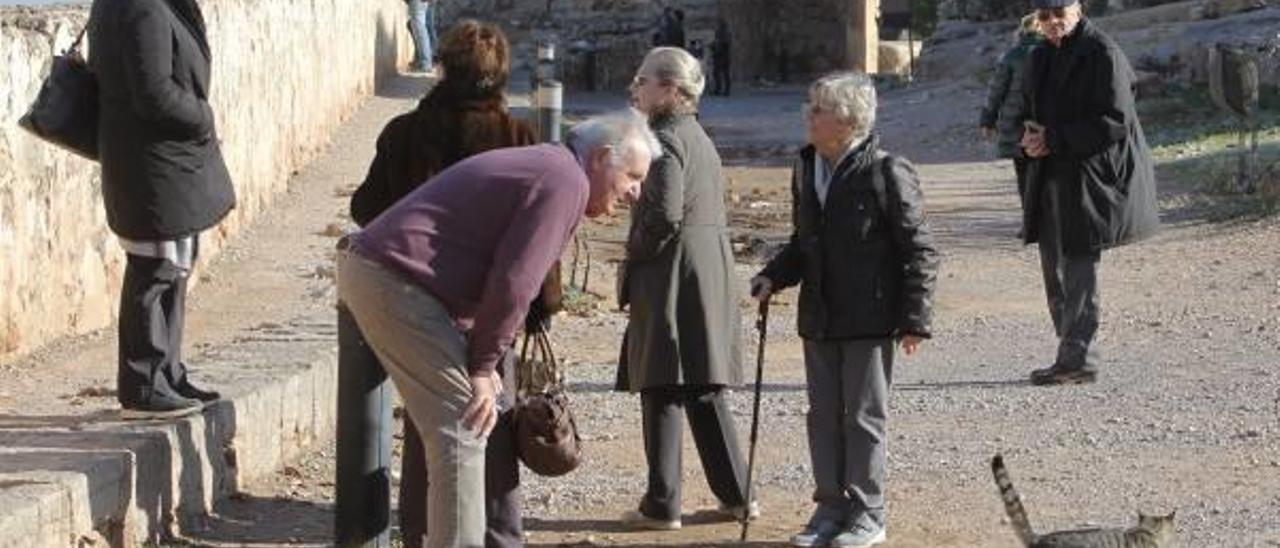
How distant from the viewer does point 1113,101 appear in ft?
34.9

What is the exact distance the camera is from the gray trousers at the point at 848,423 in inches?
309

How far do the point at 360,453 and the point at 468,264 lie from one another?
1.56m

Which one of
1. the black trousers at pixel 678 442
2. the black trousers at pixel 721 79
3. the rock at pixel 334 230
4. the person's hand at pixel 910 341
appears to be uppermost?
the person's hand at pixel 910 341

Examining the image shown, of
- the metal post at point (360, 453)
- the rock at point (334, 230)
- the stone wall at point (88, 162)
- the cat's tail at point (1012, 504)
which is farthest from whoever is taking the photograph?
the rock at point (334, 230)

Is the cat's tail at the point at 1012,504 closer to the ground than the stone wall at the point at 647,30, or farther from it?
farther from it

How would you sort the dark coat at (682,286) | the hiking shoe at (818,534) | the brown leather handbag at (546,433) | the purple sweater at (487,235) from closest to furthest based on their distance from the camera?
the purple sweater at (487,235) < the brown leather handbag at (546,433) < the hiking shoe at (818,534) < the dark coat at (682,286)

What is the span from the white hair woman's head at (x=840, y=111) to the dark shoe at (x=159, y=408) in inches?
80.9

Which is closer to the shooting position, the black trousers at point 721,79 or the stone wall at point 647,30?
the black trousers at point 721,79

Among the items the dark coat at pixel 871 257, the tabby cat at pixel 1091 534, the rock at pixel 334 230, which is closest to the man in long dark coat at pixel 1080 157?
the dark coat at pixel 871 257

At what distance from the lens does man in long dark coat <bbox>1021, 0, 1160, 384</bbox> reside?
10664mm

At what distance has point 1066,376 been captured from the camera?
11.1 meters

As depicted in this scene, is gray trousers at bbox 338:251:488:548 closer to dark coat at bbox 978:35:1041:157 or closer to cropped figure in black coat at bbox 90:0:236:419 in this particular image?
cropped figure in black coat at bbox 90:0:236:419

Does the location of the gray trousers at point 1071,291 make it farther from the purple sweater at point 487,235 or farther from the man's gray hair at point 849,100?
the purple sweater at point 487,235

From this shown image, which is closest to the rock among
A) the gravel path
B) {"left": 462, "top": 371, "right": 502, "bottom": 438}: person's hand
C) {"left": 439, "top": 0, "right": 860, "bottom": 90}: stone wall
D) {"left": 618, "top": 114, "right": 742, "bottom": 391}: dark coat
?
the gravel path
